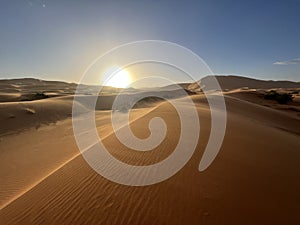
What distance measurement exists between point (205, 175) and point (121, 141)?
3.43 metres

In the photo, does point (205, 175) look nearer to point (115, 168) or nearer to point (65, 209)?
point (115, 168)

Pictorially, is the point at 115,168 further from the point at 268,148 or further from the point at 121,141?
the point at 268,148

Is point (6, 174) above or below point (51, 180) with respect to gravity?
below

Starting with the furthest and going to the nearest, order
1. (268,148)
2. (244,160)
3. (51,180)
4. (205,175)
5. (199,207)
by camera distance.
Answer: (268,148) < (244,160) < (51,180) < (205,175) < (199,207)

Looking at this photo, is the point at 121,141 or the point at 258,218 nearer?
the point at 258,218

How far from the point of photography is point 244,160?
5.71 m

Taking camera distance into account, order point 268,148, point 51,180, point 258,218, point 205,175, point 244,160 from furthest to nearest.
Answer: point 268,148 → point 244,160 → point 51,180 → point 205,175 → point 258,218

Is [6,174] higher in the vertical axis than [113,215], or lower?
lower

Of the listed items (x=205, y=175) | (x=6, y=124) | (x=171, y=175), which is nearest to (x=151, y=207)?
(x=171, y=175)

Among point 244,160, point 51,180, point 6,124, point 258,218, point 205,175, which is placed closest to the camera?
point 258,218

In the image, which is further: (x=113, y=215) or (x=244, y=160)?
(x=244, y=160)

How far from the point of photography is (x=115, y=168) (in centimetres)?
531

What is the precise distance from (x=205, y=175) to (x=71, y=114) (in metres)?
17.2

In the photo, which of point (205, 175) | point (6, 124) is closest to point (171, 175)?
point (205, 175)
